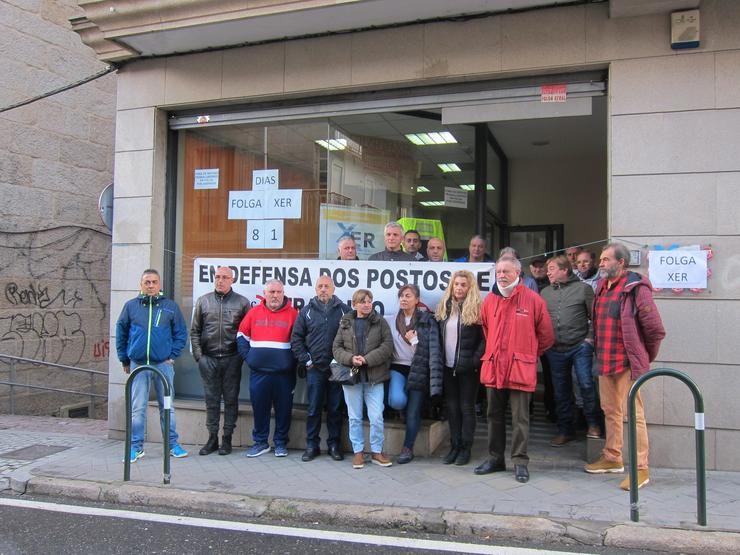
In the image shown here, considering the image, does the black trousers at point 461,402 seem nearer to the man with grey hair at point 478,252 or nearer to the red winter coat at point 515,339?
the red winter coat at point 515,339

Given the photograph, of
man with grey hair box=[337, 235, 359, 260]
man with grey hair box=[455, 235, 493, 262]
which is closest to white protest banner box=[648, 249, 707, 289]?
man with grey hair box=[455, 235, 493, 262]

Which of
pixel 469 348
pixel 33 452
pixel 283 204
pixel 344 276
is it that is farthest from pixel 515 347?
pixel 33 452

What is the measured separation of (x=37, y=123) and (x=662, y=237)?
9.80 meters

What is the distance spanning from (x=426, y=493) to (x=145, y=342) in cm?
334

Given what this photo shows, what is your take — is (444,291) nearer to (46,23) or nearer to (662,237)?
(662,237)

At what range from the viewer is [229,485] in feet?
17.5

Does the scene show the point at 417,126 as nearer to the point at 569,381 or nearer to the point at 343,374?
the point at 343,374

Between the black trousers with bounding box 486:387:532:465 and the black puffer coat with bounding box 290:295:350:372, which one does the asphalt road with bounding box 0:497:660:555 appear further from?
the black puffer coat with bounding box 290:295:350:372

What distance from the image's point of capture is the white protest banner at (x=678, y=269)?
18.4 feet

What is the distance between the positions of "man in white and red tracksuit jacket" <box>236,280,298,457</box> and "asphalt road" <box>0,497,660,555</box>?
165 cm

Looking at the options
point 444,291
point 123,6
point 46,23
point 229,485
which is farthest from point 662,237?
point 46,23

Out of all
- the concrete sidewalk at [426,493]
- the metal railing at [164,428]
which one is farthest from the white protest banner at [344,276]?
the metal railing at [164,428]

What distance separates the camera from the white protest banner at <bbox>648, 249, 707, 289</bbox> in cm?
561

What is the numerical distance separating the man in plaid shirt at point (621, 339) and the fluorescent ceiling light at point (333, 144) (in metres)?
3.78
